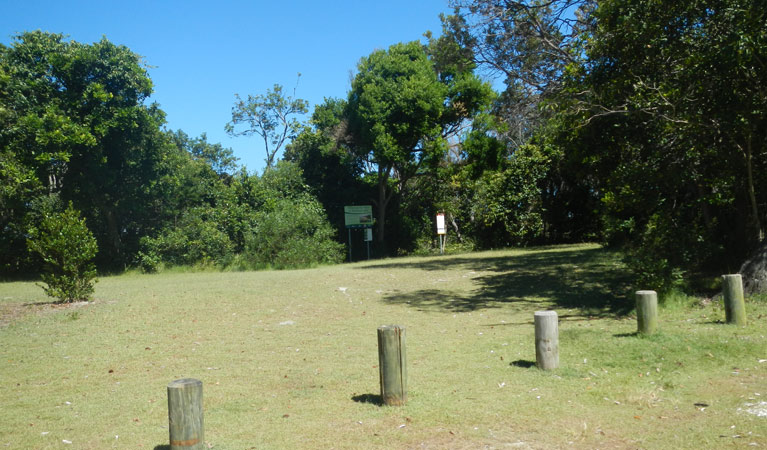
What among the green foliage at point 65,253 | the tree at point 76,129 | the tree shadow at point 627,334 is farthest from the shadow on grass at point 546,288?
the tree at point 76,129

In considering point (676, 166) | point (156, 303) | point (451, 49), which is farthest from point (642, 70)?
point (156, 303)

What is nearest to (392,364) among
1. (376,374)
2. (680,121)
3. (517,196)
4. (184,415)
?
(376,374)

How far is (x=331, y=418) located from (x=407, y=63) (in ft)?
74.6

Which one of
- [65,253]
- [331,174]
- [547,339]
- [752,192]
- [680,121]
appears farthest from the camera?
[331,174]

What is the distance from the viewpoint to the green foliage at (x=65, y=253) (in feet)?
40.1

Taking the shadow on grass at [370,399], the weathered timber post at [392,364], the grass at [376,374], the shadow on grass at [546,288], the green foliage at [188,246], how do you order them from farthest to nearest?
the green foliage at [188,246], the shadow on grass at [546,288], the shadow on grass at [370,399], the weathered timber post at [392,364], the grass at [376,374]

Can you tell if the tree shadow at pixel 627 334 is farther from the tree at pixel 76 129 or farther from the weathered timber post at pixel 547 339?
the tree at pixel 76 129

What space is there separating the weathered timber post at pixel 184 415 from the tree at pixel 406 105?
2160cm

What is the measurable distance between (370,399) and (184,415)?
2.03 metres

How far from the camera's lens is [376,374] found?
6395 mm

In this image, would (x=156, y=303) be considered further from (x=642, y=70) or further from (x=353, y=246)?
(x=353, y=246)

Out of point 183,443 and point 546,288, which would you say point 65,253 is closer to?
point 183,443

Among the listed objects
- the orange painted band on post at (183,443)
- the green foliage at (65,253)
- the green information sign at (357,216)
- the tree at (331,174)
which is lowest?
the orange painted band on post at (183,443)

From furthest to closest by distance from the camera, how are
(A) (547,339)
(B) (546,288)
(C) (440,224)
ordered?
1. (C) (440,224)
2. (B) (546,288)
3. (A) (547,339)
